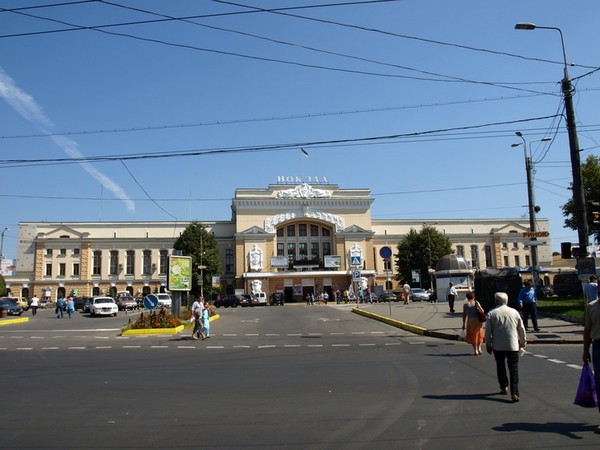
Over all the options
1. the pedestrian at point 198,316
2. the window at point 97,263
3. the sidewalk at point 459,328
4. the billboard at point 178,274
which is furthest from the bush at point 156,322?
the window at point 97,263

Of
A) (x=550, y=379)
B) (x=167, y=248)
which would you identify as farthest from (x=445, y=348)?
(x=167, y=248)

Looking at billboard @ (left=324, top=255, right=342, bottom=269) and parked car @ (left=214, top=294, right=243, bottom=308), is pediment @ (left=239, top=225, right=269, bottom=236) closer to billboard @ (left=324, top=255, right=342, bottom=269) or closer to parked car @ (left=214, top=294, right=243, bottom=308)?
billboard @ (left=324, top=255, right=342, bottom=269)

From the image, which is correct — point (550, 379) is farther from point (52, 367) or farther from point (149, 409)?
point (52, 367)

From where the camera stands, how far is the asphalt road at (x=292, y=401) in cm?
615

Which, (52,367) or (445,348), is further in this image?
(445,348)

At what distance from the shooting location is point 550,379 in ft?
31.3

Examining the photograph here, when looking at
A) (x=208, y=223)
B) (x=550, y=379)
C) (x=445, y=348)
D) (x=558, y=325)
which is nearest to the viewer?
(x=550, y=379)

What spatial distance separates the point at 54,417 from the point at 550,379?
8452 mm

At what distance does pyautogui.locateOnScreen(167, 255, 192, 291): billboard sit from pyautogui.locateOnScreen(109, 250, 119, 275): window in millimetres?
57935

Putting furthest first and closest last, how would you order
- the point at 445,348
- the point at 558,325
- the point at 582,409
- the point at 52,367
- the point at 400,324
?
1. the point at 400,324
2. the point at 558,325
3. the point at 445,348
4. the point at 52,367
5. the point at 582,409

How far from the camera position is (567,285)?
47.2 m

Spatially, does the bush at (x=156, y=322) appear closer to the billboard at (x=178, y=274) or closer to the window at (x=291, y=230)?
the billboard at (x=178, y=274)

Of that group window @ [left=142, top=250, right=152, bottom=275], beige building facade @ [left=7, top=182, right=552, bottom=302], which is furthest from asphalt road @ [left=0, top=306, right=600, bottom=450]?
window @ [left=142, top=250, right=152, bottom=275]

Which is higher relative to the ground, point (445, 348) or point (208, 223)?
point (208, 223)
